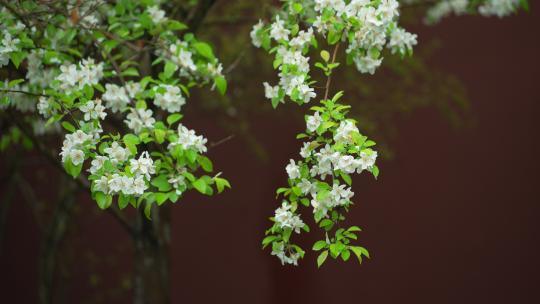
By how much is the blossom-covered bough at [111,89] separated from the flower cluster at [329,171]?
9.5 inches

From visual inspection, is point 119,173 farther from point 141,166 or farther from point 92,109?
point 92,109

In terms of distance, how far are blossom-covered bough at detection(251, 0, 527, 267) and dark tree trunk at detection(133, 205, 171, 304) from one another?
1.14 meters

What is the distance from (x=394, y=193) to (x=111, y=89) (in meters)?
3.14

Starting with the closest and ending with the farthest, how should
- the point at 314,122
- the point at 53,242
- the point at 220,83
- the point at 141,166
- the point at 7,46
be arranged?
1. the point at 141,166
2. the point at 314,122
3. the point at 7,46
4. the point at 220,83
5. the point at 53,242

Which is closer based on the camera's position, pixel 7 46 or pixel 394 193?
pixel 7 46

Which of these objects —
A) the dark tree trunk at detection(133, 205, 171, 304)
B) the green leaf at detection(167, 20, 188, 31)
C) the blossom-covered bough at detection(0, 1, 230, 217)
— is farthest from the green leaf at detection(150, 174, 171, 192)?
the dark tree trunk at detection(133, 205, 171, 304)

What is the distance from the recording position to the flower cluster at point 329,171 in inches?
85.0

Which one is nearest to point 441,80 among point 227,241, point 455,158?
point 455,158

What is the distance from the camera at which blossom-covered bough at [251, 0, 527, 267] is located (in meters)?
2.19

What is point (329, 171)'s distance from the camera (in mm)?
2242

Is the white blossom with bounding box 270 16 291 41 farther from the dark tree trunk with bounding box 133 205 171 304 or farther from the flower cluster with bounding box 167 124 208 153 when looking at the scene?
the dark tree trunk with bounding box 133 205 171 304

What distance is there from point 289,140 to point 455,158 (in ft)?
4.14

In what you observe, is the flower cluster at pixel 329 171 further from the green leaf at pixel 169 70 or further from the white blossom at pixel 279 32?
the green leaf at pixel 169 70

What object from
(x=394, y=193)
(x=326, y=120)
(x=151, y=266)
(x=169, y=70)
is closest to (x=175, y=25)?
(x=169, y=70)
